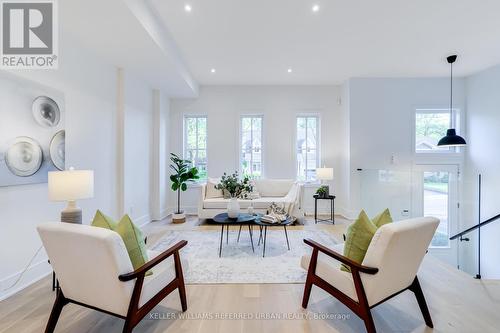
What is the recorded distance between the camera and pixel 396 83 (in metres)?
4.96

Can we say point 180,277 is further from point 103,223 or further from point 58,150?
point 58,150

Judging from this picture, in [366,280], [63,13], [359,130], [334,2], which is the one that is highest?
[334,2]

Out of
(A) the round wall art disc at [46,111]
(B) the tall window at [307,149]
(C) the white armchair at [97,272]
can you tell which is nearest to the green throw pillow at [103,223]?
(C) the white armchair at [97,272]

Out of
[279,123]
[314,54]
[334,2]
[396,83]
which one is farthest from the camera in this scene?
[279,123]

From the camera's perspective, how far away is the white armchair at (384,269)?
4.90 feet

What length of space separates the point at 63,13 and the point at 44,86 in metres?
0.78

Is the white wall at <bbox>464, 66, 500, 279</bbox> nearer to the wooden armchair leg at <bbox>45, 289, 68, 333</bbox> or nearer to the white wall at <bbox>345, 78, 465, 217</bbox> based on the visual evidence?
the white wall at <bbox>345, 78, 465, 217</bbox>

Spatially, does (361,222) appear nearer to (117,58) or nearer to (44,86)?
(44,86)

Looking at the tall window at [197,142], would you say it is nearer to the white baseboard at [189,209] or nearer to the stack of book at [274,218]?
the white baseboard at [189,209]

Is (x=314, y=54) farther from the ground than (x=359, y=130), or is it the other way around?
(x=314, y=54)

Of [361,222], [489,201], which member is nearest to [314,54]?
[361,222]

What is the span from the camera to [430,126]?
505 cm

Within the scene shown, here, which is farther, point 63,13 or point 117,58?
point 117,58

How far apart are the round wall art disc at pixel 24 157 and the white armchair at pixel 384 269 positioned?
2.90 meters
